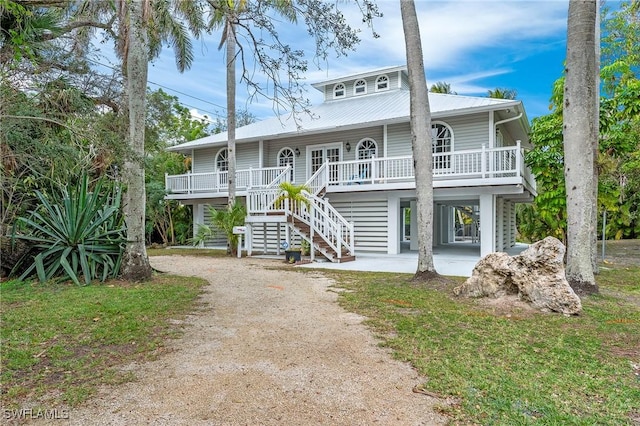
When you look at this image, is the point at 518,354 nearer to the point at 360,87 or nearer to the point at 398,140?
the point at 398,140

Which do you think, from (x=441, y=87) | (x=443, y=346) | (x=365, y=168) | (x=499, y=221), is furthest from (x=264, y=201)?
(x=441, y=87)

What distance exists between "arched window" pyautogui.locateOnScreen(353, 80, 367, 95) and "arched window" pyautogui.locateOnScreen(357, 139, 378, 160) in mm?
4124

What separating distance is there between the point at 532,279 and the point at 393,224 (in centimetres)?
810

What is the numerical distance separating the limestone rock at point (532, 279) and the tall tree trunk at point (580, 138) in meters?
0.81

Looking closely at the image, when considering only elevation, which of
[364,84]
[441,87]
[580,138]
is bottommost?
[580,138]

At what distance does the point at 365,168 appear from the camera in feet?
46.1

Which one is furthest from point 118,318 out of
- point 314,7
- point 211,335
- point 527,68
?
point 527,68

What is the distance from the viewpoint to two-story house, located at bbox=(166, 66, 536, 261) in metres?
11.9

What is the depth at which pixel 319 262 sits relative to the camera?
11336 millimetres

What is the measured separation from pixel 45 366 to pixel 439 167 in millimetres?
11532

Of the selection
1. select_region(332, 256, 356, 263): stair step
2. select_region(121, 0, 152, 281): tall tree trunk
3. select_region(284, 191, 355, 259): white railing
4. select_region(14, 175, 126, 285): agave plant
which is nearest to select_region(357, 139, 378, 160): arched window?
select_region(284, 191, 355, 259): white railing

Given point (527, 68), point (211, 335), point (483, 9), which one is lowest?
point (211, 335)

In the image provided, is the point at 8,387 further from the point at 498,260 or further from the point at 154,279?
the point at 498,260

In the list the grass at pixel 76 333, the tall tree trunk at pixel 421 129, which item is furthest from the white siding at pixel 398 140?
the grass at pixel 76 333
